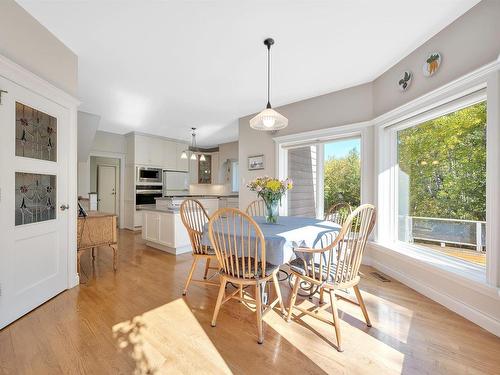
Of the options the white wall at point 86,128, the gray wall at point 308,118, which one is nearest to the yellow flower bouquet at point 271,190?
the gray wall at point 308,118

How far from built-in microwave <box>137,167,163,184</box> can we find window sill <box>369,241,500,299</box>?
535 cm

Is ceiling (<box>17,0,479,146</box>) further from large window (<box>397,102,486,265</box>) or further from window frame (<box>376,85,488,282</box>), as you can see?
large window (<box>397,102,486,265</box>)

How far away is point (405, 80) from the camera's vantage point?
2.69 m

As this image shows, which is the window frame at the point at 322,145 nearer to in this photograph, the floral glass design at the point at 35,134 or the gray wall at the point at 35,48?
the gray wall at the point at 35,48

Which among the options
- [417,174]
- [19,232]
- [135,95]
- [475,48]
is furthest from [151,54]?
[417,174]

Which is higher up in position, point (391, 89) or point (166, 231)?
point (391, 89)

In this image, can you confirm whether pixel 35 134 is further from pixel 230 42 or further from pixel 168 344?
pixel 168 344

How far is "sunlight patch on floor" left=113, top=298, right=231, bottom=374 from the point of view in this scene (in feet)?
4.77

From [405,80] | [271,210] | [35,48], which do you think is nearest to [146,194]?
[35,48]

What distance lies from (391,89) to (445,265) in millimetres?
2068

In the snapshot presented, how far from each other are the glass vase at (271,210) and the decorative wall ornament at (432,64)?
6.52 ft

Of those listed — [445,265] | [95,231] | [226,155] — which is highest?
[226,155]

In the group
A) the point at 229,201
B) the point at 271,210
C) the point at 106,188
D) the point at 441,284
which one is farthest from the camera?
the point at 106,188

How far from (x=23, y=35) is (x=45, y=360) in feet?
8.19
